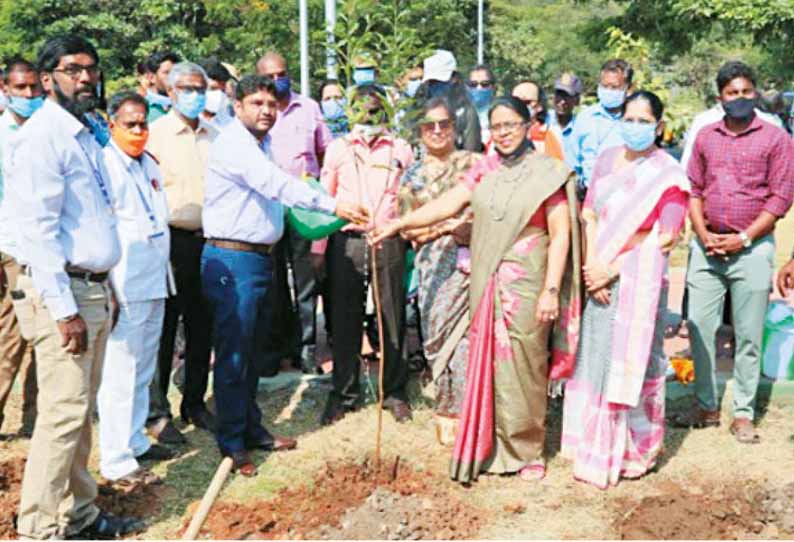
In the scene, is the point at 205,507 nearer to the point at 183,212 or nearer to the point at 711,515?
the point at 183,212

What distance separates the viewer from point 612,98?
6.46 meters

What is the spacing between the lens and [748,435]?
5297mm

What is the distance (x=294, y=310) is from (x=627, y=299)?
106 inches

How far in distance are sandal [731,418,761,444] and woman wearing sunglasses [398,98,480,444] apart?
1.61 metres

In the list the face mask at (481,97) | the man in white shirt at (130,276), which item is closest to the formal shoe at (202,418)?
the man in white shirt at (130,276)

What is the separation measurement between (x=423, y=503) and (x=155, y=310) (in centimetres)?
169

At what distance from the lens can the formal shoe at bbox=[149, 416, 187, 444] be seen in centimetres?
532

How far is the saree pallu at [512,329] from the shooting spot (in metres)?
4.62

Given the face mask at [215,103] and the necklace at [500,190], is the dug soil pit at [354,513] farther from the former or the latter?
the face mask at [215,103]

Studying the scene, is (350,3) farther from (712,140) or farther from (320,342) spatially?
(320,342)

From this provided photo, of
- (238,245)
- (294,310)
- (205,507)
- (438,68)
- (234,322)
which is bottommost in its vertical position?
(205,507)

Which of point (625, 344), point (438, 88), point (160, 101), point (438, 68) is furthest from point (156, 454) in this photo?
point (438, 68)

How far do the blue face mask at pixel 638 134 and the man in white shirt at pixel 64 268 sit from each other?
2476mm

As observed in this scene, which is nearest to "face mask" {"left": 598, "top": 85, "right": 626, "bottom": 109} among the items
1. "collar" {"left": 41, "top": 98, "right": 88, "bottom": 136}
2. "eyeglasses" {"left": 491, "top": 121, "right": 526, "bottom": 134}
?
"eyeglasses" {"left": 491, "top": 121, "right": 526, "bottom": 134}
